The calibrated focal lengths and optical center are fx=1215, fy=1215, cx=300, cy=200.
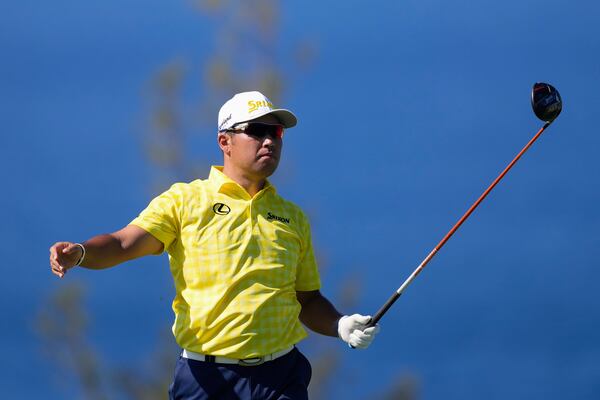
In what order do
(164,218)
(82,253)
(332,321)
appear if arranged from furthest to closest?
(332,321)
(164,218)
(82,253)

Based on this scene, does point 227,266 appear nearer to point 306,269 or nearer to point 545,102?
point 306,269

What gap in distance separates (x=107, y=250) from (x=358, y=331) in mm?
1054

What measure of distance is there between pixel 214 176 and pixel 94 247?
2.18 ft

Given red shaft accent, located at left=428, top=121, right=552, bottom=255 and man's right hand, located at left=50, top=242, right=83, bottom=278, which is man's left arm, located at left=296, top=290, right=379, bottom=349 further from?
man's right hand, located at left=50, top=242, right=83, bottom=278

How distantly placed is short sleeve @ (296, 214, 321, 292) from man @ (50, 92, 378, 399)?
4 cm

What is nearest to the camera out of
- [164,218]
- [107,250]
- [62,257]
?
[62,257]

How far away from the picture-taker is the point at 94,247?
4641 millimetres

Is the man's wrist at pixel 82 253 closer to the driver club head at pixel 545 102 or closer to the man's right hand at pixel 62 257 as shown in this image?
the man's right hand at pixel 62 257

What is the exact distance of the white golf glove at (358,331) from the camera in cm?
488

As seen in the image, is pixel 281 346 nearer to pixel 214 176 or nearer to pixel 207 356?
pixel 207 356

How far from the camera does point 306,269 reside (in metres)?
5.14

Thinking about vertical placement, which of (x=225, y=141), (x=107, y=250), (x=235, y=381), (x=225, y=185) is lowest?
(x=235, y=381)

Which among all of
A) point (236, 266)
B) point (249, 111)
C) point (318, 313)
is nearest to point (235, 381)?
point (236, 266)

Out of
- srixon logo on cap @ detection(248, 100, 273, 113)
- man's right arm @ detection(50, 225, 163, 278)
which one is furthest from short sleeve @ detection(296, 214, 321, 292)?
man's right arm @ detection(50, 225, 163, 278)
